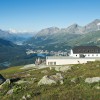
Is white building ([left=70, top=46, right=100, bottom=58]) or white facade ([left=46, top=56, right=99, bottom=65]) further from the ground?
white building ([left=70, top=46, right=100, bottom=58])

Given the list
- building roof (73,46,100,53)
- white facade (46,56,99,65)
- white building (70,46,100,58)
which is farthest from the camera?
building roof (73,46,100,53)

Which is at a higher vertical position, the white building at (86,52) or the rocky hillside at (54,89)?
the white building at (86,52)

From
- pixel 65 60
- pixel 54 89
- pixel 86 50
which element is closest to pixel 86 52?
pixel 86 50

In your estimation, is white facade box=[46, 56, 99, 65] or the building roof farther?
the building roof

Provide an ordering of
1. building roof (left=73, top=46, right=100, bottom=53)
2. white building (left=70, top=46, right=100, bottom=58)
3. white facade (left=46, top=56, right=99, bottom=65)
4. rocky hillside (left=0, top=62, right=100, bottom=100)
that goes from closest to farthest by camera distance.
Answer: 1. rocky hillside (left=0, top=62, right=100, bottom=100)
2. white facade (left=46, top=56, right=99, bottom=65)
3. white building (left=70, top=46, right=100, bottom=58)
4. building roof (left=73, top=46, right=100, bottom=53)

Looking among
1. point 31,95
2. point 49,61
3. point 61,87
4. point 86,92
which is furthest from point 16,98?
point 49,61

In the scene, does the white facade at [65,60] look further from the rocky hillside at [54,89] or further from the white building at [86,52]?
the rocky hillside at [54,89]

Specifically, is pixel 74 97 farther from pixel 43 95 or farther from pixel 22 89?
pixel 22 89

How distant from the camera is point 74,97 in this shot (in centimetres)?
3447

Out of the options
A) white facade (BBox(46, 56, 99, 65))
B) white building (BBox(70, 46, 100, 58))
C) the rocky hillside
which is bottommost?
the rocky hillside

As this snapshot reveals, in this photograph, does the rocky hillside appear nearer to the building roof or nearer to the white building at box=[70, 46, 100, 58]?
the white building at box=[70, 46, 100, 58]

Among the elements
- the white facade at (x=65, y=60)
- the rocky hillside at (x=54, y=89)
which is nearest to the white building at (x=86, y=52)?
the white facade at (x=65, y=60)

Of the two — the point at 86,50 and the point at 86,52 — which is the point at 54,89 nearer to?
the point at 86,52

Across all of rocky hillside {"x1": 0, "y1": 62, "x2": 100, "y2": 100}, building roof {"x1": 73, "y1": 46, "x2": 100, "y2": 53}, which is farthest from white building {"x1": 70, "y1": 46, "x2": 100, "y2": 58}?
rocky hillside {"x1": 0, "y1": 62, "x2": 100, "y2": 100}
